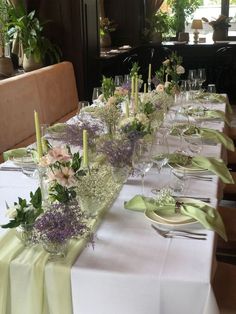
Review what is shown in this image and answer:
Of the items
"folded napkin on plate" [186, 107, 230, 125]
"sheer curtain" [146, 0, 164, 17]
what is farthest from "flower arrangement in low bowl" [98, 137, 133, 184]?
"sheer curtain" [146, 0, 164, 17]

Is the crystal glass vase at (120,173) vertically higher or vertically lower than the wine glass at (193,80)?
lower

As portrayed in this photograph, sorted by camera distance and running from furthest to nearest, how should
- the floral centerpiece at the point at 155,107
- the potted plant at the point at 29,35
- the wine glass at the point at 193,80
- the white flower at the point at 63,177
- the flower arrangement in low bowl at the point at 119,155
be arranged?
the potted plant at the point at 29,35 < the wine glass at the point at 193,80 < the floral centerpiece at the point at 155,107 < the flower arrangement in low bowl at the point at 119,155 < the white flower at the point at 63,177

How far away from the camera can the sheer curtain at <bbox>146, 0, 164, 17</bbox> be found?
23.5 ft

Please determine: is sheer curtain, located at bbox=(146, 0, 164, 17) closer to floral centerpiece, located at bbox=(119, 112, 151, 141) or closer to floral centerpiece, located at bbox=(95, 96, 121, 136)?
floral centerpiece, located at bbox=(95, 96, 121, 136)

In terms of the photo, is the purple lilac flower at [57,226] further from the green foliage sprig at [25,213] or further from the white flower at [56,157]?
the white flower at [56,157]

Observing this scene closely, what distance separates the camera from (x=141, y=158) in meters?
1.69

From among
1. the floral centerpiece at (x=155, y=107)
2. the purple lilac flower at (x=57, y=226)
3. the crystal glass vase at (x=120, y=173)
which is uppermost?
the floral centerpiece at (x=155, y=107)

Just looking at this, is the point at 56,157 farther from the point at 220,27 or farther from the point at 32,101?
the point at 220,27

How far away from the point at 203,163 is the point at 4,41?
322cm

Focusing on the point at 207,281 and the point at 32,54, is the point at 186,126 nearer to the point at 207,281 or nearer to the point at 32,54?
the point at 207,281

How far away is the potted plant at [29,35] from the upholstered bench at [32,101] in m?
0.28

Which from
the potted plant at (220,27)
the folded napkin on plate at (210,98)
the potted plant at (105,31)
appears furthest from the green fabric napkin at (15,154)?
the potted plant at (220,27)

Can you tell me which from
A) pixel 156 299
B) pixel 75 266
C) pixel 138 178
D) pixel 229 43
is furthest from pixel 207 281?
pixel 229 43

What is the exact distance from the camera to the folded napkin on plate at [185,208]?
136cm
